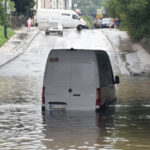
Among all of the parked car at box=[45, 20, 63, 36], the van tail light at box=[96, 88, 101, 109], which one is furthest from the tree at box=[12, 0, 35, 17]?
the van tail light at box=[96, 88, 101, 109]

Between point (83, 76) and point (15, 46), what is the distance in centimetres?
3864

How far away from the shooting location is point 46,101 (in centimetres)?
Answer: 1969

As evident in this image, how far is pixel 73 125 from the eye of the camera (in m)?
17.4

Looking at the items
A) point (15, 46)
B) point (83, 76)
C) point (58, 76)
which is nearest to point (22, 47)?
point (15, 46)

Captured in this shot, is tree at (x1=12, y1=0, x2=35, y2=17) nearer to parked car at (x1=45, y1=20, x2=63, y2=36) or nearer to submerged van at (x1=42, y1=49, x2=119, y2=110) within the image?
parked car at (x1=45, y1=20, x2=63, y2=36)

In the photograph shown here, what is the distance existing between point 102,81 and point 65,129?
359 centimetres

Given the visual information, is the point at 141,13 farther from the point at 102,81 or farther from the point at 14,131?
the point at 14,131

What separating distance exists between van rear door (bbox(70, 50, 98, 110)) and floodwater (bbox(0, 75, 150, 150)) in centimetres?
55

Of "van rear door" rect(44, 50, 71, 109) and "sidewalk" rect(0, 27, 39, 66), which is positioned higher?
"van rear door" rect(44, 50, 71, 109)

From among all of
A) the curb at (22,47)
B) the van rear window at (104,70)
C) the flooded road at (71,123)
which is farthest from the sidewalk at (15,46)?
the van rear window at (104,70)

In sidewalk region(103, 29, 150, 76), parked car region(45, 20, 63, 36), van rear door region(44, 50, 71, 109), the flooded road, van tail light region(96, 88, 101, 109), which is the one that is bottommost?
sidewalk region(103, 29, 150, 76)

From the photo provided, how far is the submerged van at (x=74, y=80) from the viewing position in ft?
63.5

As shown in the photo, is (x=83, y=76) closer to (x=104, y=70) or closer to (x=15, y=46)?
(x=104, y=70)

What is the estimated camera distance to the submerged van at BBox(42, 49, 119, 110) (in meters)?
19.4
